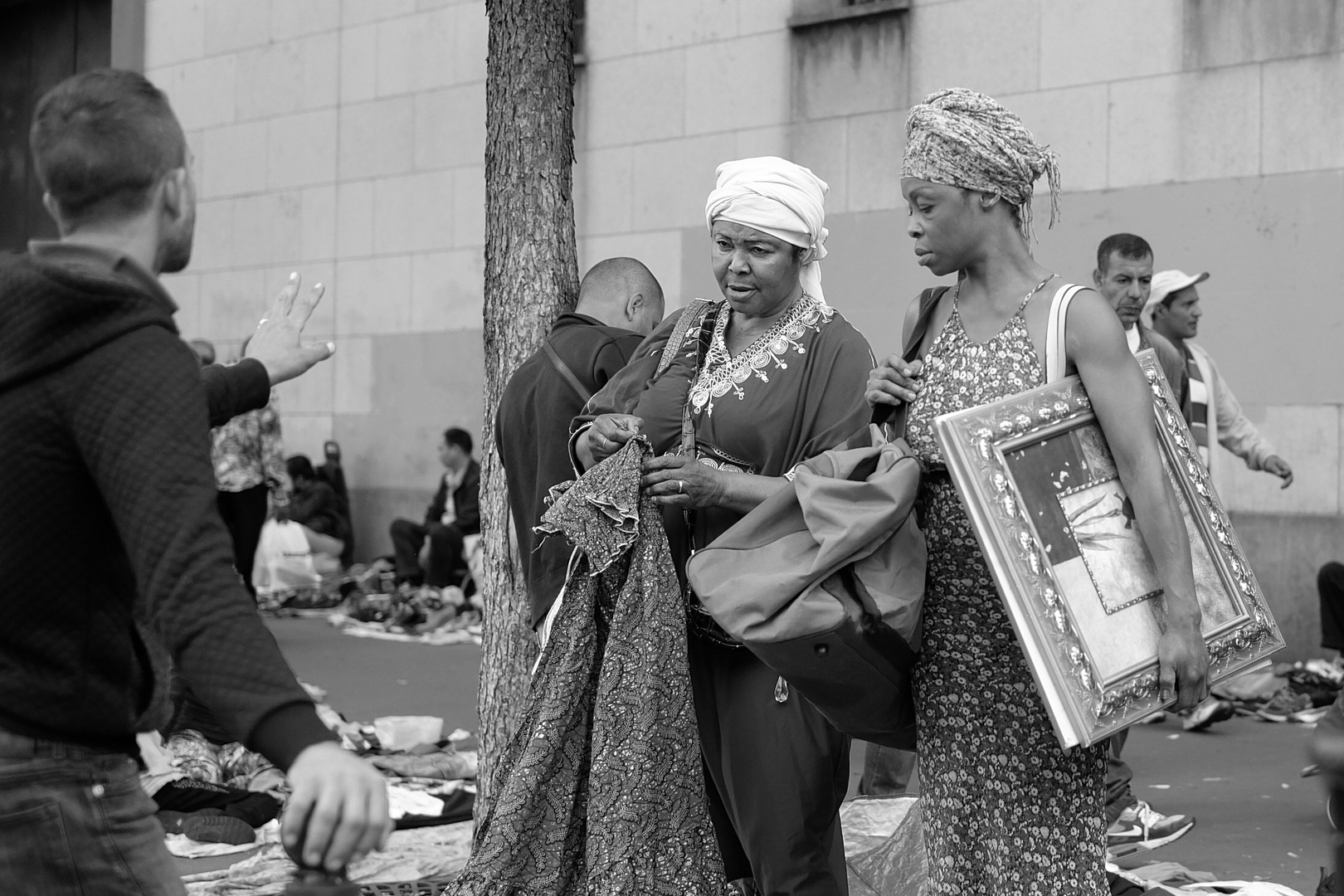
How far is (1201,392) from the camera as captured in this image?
717 cm

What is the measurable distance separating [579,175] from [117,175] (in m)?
10.6

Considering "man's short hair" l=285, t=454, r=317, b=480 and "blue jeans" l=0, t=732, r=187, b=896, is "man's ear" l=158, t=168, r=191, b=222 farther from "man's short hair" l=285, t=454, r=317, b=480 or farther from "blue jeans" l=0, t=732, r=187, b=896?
"man's short hair" l=285, t=454, r=317, b=480

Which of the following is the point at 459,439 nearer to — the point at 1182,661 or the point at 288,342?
the point at 288,342

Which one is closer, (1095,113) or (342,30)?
(1095,113)

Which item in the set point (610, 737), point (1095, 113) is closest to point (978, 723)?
point (610, 737)

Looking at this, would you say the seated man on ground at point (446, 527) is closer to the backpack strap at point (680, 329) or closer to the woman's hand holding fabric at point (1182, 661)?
the backpack strap at point (680, 329)

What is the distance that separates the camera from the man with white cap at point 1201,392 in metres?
7.14

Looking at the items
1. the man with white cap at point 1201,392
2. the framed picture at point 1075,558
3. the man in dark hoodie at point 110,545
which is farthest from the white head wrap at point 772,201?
the man with white cap at point 1201,392

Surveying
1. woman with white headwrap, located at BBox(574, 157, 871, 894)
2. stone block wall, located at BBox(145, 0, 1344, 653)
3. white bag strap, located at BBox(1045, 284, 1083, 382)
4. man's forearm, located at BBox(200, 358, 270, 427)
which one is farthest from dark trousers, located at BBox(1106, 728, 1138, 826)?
man's forearm, located at BBox(200, 358, 270, 427)

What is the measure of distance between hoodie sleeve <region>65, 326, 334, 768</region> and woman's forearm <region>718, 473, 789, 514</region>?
2.00m

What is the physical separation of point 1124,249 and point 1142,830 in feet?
7.87

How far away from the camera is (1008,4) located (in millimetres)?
10109

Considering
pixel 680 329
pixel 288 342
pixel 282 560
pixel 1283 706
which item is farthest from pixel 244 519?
pixel 288 342

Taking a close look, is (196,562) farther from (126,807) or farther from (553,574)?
(553,574)
